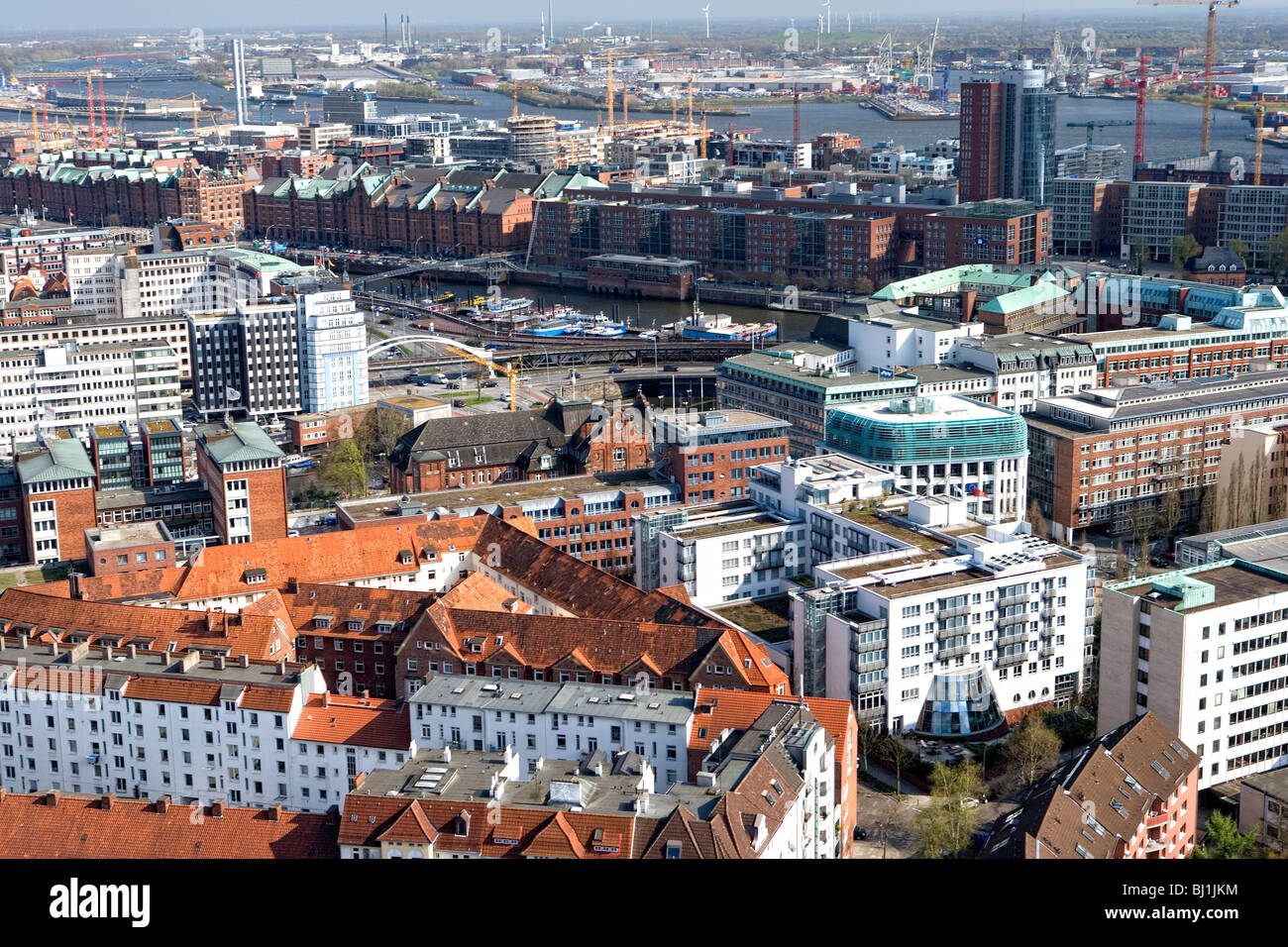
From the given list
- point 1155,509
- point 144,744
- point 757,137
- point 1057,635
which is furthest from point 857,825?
point 757,137

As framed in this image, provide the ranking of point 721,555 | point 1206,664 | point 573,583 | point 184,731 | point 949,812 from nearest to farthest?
point 949,812
point 184,731
point 1206,664
point 573,583
point 721,555

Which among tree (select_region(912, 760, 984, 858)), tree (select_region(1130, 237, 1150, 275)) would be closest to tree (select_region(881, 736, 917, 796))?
tree (select_region(912, 760, 984, 858))

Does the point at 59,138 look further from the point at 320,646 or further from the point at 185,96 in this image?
the point at 320,646

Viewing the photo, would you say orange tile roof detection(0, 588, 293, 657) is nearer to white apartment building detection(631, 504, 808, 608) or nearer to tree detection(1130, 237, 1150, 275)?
white apartment building detection(631, 504, 808, 608)

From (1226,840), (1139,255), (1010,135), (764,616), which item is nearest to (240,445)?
(764,616)

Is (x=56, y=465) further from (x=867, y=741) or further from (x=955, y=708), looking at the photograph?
(x=955, y=708)

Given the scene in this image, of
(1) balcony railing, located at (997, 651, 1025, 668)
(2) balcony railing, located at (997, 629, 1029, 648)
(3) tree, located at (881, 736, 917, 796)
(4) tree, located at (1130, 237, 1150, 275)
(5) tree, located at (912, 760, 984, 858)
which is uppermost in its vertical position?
(4) tree, located at (1130, 237, 1150, 275)

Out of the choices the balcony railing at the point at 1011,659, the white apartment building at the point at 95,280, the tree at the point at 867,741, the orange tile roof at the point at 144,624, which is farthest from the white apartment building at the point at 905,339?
the white apartment building at the point at 95,280

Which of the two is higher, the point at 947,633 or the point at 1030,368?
the point at 1030,368
